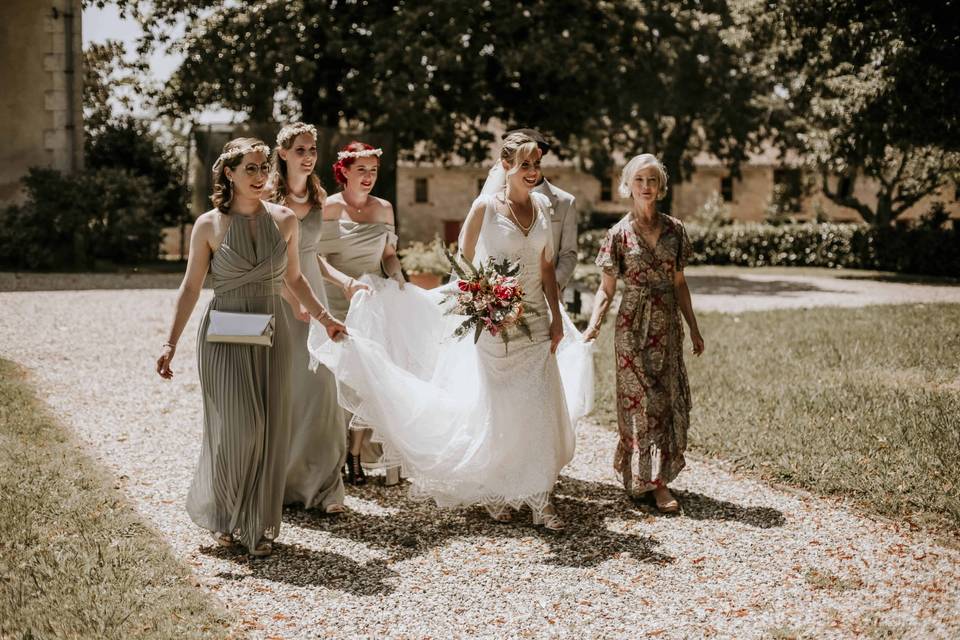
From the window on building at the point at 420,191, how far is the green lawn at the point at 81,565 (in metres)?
44.5

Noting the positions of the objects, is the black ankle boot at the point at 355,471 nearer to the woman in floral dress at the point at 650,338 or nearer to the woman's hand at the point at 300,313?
the woman's hand at the point at 300,313

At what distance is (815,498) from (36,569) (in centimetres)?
473

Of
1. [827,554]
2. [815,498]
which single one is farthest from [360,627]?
[815,498]

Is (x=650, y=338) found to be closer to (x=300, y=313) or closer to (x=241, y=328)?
(x=300, y=313)

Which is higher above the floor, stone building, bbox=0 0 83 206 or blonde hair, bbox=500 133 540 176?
stone building, bbox=0 0 83 206

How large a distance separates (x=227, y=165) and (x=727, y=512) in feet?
12.2

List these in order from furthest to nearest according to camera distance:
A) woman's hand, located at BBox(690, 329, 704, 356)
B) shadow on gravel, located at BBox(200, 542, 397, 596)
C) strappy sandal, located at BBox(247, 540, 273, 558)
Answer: woman's hand, located at BBox(690, 329, 704, 356)
strappy sandal, located at BBox(247, 540, 273, 558)
shadow on gravel, located at BBox(200, 542, 397, 596)

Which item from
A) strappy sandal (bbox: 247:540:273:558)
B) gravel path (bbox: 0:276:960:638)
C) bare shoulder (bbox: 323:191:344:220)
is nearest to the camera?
gravel path (bbox: 0:276:960:638)

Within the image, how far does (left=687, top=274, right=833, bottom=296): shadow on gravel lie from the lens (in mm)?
23375

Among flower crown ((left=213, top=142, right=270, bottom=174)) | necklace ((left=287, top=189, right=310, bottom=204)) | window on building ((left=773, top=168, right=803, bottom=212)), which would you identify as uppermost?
window on building ((left=773, top=168, right=803, bottom=212))

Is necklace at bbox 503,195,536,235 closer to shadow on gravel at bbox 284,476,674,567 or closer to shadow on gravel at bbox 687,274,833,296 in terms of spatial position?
shadow on gravel at bbox 284,476,674,567

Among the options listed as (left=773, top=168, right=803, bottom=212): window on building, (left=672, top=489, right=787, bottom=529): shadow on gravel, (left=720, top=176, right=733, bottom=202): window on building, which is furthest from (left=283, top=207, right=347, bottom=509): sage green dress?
(left=720, top=176, right=733, bottom=202): window on building

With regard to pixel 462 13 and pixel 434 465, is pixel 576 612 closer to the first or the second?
pixel 434 465

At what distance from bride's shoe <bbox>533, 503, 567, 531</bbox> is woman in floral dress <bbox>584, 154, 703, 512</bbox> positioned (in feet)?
2.42
